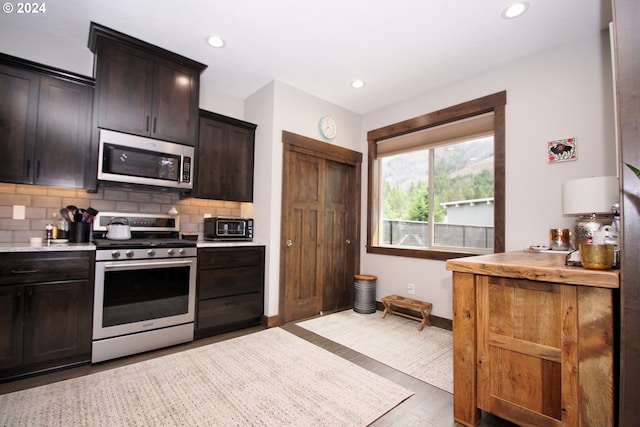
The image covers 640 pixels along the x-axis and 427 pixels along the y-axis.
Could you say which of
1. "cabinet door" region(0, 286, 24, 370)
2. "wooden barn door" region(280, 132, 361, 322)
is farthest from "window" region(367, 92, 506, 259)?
"cabinet door" region(0, 286, 24, 370)

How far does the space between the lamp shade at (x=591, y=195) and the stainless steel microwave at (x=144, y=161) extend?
3.40 metres

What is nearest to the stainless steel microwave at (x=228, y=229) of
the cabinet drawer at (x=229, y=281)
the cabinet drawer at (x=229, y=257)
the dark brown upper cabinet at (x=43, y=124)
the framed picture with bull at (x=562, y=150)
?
the cabinet drawer at (x=229, y=257)

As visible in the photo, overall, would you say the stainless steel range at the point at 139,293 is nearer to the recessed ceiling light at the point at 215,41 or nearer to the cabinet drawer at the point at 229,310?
the cabinet drawer at the point at 229,310

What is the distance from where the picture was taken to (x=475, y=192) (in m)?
3.38

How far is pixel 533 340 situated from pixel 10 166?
3.86 m

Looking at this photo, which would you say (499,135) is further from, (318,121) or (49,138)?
(49,138)

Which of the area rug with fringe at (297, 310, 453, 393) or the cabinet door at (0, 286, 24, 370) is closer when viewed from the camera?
the cabinet door at (0, 286, 24, 370)

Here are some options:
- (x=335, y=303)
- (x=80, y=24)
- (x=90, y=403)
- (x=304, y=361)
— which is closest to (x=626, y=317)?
(x=304, y=361)

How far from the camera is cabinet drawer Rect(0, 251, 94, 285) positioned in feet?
6.85

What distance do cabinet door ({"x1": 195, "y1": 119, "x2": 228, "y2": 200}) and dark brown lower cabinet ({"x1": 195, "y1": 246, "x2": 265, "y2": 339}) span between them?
30.1 inches

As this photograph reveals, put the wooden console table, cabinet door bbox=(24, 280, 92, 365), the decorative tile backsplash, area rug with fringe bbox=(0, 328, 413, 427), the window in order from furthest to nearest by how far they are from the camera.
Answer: the window, the decorative tile backsplash, cabinet door bbox=(24, 280, 92, 365), area rug with fringe bbox=(0, 328, 413, 427), the wooden console table

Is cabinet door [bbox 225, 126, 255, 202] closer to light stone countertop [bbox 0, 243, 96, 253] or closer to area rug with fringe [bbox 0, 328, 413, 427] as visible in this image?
light stone countertop [bbox 0, 243, 96, 253]

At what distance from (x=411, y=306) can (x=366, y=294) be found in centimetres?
70

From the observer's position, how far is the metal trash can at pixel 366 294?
394cm
